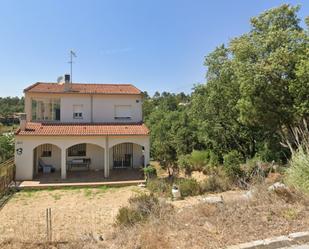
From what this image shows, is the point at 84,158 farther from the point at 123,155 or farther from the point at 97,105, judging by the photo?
the point at 97,105

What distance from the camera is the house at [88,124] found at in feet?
77.3

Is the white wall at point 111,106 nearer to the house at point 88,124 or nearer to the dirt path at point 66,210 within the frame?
the house at point 88,124

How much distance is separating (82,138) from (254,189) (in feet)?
55.0

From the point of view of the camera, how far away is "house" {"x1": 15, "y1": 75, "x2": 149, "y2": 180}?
2355cm

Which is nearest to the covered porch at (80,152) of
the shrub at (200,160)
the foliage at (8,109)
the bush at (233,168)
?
the shrub at (200,160)

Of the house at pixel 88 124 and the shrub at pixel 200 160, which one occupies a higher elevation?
the house at pixel 88 124

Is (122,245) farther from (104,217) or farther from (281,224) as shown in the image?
(104,217)

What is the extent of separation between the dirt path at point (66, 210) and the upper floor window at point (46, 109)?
29.2ft

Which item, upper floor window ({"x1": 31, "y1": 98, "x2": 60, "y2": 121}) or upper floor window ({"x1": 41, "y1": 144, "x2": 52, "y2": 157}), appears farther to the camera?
upper floor window ({"x1": 31, "y1": 98, "x2": 60, "y2": 121})

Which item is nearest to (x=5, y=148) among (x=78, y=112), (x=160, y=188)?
(x=78, y=112)

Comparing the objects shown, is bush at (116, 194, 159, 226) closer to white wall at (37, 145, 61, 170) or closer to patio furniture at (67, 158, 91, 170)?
patio furniture at (67, 158, 91, 170)

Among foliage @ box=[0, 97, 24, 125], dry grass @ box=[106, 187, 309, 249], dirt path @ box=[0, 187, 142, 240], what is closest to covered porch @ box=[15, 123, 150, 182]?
dirt path @ box=[0, 187, 142, 240]

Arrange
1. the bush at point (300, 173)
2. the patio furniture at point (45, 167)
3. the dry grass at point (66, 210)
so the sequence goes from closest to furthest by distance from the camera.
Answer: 1. the bush at point (300, 173)
2. the dry grass at point (66, 210)
3. the patio furniture at point (45, 167)

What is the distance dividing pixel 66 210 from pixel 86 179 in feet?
25.8
